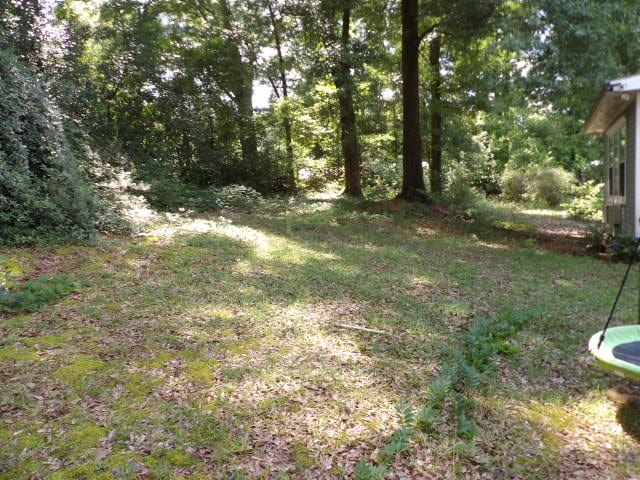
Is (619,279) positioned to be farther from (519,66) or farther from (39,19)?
(39,19)

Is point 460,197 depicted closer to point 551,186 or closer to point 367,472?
point 551,186

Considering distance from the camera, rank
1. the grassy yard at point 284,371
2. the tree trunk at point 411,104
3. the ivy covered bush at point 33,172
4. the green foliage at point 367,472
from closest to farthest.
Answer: the green foliage at point 367,472, the grassy yard at point 284,371, the ivy covered bush at point 33,172, the tree trunk at point 411,104

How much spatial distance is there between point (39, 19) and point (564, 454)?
1034cm

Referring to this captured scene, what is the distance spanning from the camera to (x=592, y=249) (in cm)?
897

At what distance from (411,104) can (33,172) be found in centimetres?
886

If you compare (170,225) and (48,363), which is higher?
(170,225)

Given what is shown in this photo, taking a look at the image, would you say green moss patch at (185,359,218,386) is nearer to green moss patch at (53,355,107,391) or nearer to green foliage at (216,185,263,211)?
green moss patch at (53,355,107,391)

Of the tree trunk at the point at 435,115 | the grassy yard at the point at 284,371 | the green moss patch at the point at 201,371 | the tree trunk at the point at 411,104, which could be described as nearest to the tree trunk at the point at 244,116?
the tree trunk at the point at 411,104

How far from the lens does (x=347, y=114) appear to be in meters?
14.3

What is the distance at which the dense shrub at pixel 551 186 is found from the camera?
60.8 feet

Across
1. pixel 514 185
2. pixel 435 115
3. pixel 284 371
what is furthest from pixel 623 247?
pixel 514 185

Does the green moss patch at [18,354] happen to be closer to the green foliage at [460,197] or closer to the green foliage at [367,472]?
the green foliage at [367,472]

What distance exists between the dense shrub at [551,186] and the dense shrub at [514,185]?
0.75 m

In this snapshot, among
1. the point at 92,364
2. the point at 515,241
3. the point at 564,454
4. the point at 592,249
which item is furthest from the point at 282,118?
the point at 564,454
